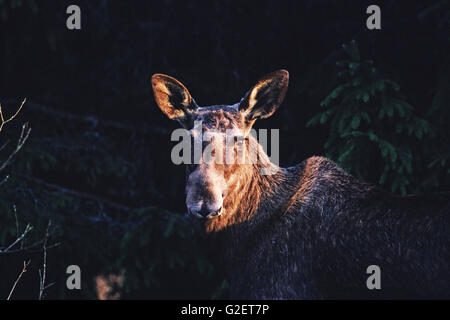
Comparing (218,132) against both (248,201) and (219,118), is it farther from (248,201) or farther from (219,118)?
(248,201)

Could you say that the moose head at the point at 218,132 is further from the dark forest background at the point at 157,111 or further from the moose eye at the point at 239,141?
the dark forest background at the point at 157,111

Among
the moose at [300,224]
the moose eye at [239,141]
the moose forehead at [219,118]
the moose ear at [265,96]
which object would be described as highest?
the moose ear at [265,96]

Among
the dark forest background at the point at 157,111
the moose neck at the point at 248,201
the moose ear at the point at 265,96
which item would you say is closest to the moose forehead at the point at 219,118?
the moose ear at the point at 265,96

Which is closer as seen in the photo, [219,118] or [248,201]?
[219,118]

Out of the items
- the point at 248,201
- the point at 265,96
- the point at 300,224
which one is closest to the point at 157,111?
the point at 265,96

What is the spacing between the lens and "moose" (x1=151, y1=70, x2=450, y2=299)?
3.78 metres

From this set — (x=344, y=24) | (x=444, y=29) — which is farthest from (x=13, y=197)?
(x=444, y=29)

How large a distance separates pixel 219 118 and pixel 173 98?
1.72ft

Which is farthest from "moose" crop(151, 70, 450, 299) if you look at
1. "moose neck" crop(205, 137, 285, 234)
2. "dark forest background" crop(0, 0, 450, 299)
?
"dark forest background" crop(0, 0, 450, 299)

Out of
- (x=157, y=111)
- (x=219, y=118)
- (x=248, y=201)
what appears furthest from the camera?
(x=157, y=111)

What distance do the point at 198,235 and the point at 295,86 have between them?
11.4ft

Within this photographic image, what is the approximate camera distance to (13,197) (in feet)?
22.9

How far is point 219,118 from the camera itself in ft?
14.3

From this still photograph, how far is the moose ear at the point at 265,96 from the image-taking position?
4562 millimetres
